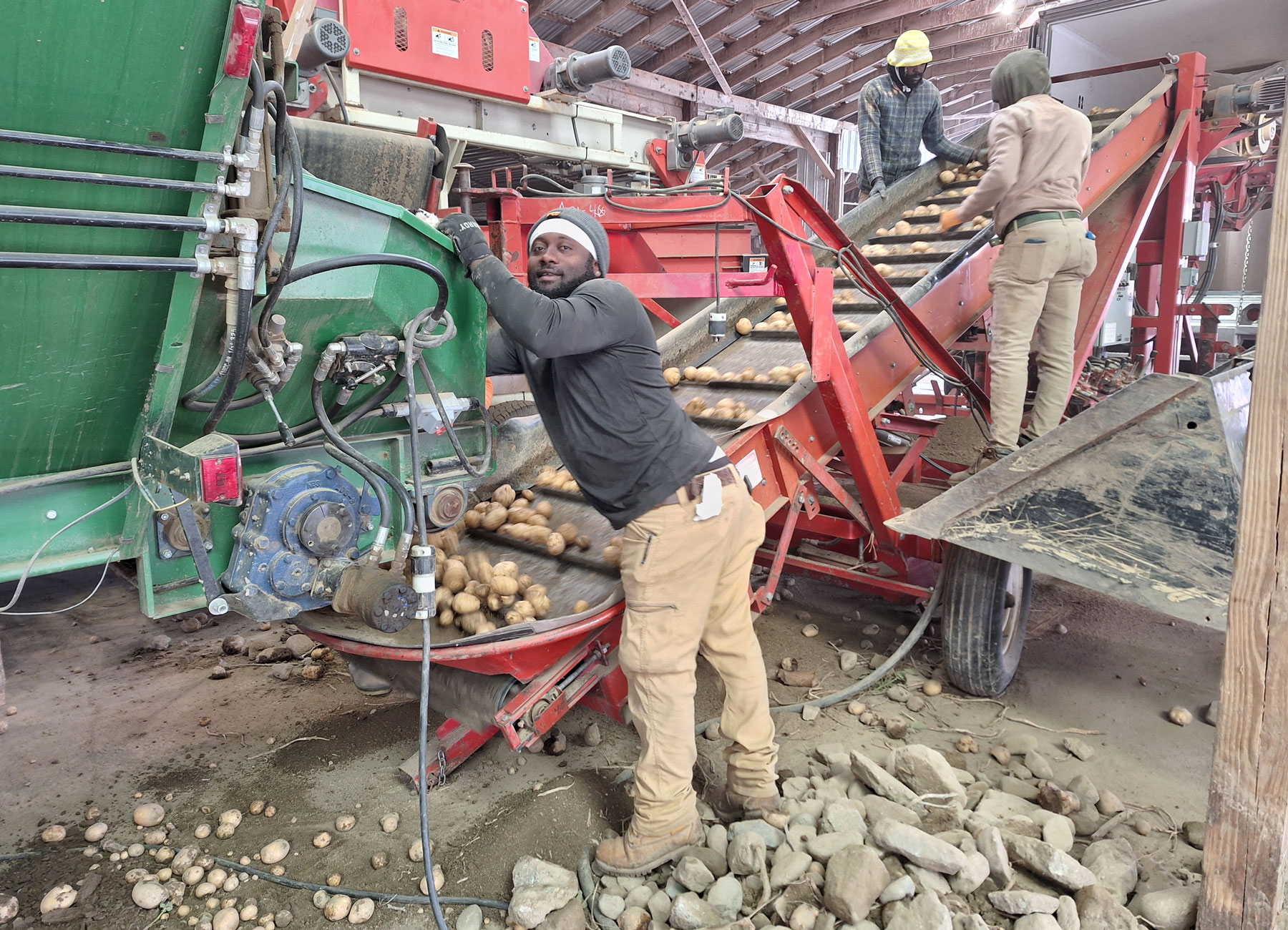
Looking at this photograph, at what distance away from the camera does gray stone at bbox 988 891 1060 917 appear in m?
2.29

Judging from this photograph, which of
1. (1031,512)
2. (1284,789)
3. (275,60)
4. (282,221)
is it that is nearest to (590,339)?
(282,221)

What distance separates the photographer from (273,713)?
147 inches

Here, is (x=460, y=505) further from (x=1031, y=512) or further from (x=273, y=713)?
(x=1031, y=512)

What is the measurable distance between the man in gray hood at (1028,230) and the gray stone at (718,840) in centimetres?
214

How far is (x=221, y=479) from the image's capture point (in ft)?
6.90

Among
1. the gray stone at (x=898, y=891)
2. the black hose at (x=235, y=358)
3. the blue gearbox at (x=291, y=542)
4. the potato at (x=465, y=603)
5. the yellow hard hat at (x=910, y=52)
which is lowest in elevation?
the gray stone at (x=898, y=891)

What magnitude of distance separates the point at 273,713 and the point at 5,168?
2.72 meters

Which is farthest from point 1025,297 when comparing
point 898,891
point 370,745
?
point 370,745

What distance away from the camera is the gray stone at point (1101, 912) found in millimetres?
2252

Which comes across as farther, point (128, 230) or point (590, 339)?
point (590, 339)

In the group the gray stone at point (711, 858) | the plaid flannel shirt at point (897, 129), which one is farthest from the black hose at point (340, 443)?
the plaid flannel shirt at point (897, 129)

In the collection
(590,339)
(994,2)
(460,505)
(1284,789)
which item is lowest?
(1284,789)

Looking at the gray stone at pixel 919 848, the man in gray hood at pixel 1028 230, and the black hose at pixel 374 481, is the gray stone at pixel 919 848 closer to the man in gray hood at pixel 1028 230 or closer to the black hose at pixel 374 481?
the black hose at pixel 374 481

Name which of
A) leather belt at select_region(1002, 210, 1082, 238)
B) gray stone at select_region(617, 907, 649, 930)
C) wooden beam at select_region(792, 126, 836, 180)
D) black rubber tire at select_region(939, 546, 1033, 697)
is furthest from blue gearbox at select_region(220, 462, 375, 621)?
wooden beam at select_region(792, 126, 836, 180)
